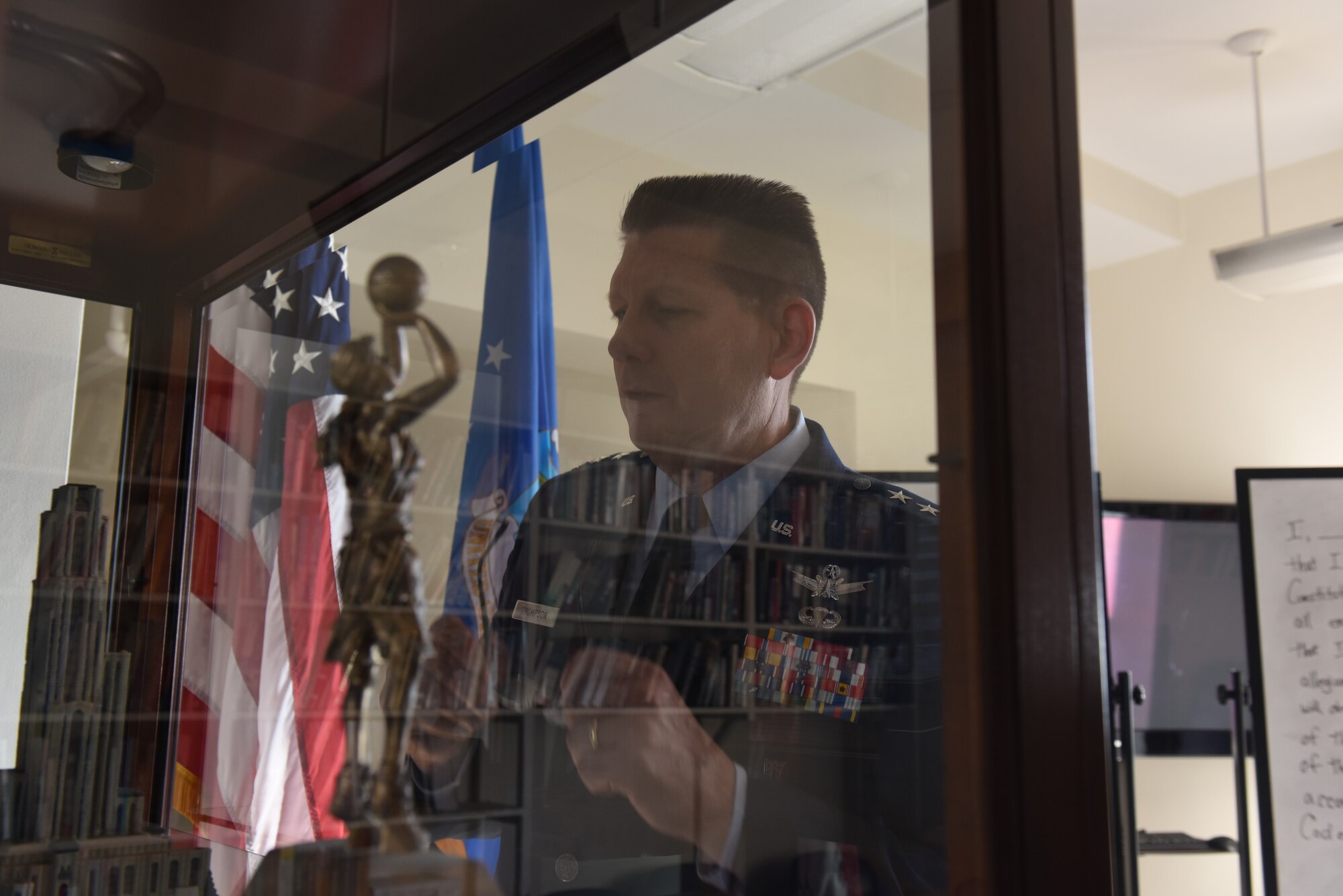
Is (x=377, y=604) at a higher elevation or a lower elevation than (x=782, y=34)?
lower

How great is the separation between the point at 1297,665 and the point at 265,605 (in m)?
2.86

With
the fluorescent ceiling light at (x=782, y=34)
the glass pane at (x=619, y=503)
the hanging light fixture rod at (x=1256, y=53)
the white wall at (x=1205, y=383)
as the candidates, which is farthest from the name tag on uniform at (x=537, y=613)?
the white wall at (x=1205, y=383)

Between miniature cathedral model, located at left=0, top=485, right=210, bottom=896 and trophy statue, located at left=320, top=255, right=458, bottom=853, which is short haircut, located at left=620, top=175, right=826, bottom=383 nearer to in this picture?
trophy statue, located at left=320, top=255, right=458, bottom=853

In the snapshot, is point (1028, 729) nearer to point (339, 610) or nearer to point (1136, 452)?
point (339, 610)

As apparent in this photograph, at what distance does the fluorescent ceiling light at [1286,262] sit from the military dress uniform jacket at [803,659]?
3223 mm

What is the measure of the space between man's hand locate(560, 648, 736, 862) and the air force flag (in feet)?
0.32

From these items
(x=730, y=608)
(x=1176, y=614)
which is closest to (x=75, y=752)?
(x=730, y=608)

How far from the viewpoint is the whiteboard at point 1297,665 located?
2.52 meters

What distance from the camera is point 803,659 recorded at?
2.09 ft

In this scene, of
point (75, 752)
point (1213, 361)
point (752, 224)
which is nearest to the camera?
point (75, 752)

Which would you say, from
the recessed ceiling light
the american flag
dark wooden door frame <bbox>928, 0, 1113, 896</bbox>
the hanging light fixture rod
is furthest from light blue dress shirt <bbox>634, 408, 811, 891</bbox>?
the hanging light fixture rod

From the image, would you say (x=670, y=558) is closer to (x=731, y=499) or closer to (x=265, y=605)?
(x=731, y=499)

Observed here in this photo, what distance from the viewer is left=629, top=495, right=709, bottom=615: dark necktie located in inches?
23.8

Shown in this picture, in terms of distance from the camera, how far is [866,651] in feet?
2.10
